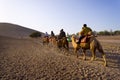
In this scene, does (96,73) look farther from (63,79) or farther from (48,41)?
(48,41)

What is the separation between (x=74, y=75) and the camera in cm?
909

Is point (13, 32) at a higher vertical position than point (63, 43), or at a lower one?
higher

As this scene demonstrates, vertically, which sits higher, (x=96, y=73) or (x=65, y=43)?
(x=65, y=43)

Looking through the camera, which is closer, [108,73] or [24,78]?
[24,78]

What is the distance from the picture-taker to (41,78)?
28.5ft

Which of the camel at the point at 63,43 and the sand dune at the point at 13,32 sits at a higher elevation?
Result: the sand dune at the point at 13,32

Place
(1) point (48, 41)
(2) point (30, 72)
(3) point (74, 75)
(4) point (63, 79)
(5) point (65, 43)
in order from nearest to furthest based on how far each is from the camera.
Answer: (4) point (63, 79) < (3) point (74, 75) < (2) point (30, 72) < (5) point (65, 43) < (1) point (48, 41)

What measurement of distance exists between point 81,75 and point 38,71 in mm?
1994

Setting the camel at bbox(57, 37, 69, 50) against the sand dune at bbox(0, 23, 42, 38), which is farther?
the sand dune at bbox(0, 23, 42, 38)

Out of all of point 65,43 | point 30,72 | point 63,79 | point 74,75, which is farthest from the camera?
point 65,43

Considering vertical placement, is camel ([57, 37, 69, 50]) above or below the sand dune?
below

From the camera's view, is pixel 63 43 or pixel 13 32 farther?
pixel 13 32

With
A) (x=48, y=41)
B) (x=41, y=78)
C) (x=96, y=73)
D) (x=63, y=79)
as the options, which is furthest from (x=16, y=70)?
(x=48, y=41)

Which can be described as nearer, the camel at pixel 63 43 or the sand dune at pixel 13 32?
the camel at pixel 63 43
